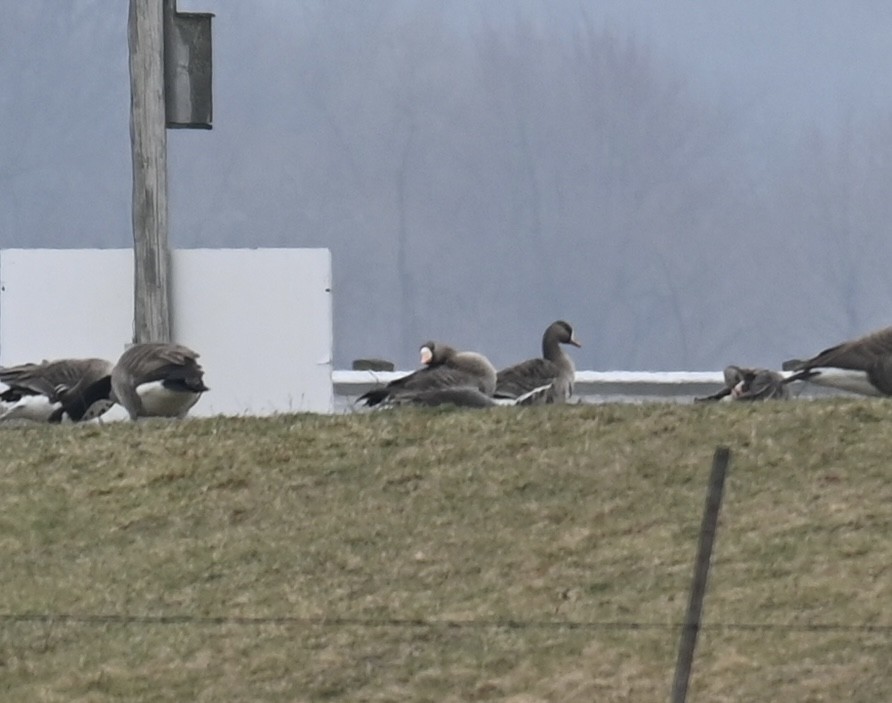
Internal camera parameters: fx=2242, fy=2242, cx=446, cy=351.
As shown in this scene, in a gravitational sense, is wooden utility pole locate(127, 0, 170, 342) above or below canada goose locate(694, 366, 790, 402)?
above

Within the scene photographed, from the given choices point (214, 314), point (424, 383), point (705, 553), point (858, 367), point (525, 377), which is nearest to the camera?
point (705, 553)

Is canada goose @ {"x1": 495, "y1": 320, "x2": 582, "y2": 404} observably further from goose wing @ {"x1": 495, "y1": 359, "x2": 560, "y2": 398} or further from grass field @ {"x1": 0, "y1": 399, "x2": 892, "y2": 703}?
grass field @ {"x1": 0, "y1": 399, "x2": 892, "y2": 703}

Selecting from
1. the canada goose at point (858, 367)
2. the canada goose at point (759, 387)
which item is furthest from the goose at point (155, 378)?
the canada goose at point (858, 367)

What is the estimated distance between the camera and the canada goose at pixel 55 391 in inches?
681

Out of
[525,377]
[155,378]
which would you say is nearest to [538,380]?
[525,377]

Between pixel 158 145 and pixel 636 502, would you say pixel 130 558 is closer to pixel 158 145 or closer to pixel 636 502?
pixel 636 502

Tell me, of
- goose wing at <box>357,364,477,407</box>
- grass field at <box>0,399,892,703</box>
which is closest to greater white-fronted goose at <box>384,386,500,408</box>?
goose wing at <box>357,364,477,407</box>

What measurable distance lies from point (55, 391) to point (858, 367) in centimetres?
614

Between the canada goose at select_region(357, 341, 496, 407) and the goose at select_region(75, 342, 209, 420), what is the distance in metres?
1.32

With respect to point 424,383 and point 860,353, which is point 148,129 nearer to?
point 424,383

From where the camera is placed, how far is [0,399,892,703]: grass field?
1121cm

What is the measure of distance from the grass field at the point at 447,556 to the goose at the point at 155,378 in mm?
904

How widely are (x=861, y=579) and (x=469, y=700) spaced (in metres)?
2.33

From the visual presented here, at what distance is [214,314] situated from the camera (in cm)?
1852
